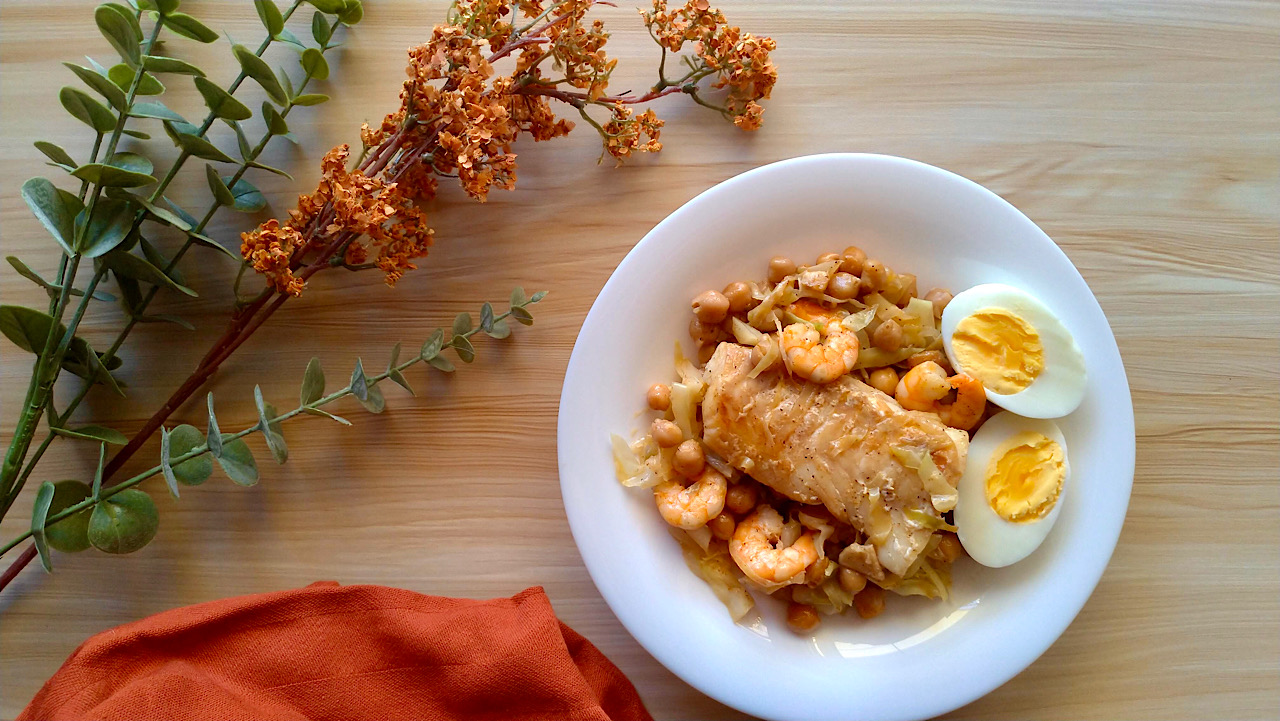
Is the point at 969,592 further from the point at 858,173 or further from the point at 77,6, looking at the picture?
the point at 77,6

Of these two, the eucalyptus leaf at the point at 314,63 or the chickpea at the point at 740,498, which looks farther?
the chickpea at the point at 740,498

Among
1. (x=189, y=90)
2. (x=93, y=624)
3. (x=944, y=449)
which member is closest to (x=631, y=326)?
(x=944, y=449)

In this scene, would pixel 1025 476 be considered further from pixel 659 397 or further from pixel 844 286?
pixel 659 397

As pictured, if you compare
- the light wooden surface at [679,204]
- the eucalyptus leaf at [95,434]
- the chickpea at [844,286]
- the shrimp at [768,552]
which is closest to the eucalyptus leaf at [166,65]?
the light wooden surface at [679,204]

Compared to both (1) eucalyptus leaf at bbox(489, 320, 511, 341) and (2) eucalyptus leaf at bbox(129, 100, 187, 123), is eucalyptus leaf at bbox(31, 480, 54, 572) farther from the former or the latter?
(1) eucalyptus leaf at bbox(489, 320, 511, 341)

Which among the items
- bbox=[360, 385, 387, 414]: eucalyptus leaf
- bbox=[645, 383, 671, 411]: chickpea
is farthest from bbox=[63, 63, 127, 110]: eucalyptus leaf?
bbox=[645, 383, 671, 411]: chickpea

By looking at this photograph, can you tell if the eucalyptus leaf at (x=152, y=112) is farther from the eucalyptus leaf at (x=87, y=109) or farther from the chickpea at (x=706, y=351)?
the chickpea at (x=706, y=351)

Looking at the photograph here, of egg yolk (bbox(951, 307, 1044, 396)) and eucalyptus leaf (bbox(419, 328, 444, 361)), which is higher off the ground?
egg yolk (bbox(951, 307, 1044, 396))
